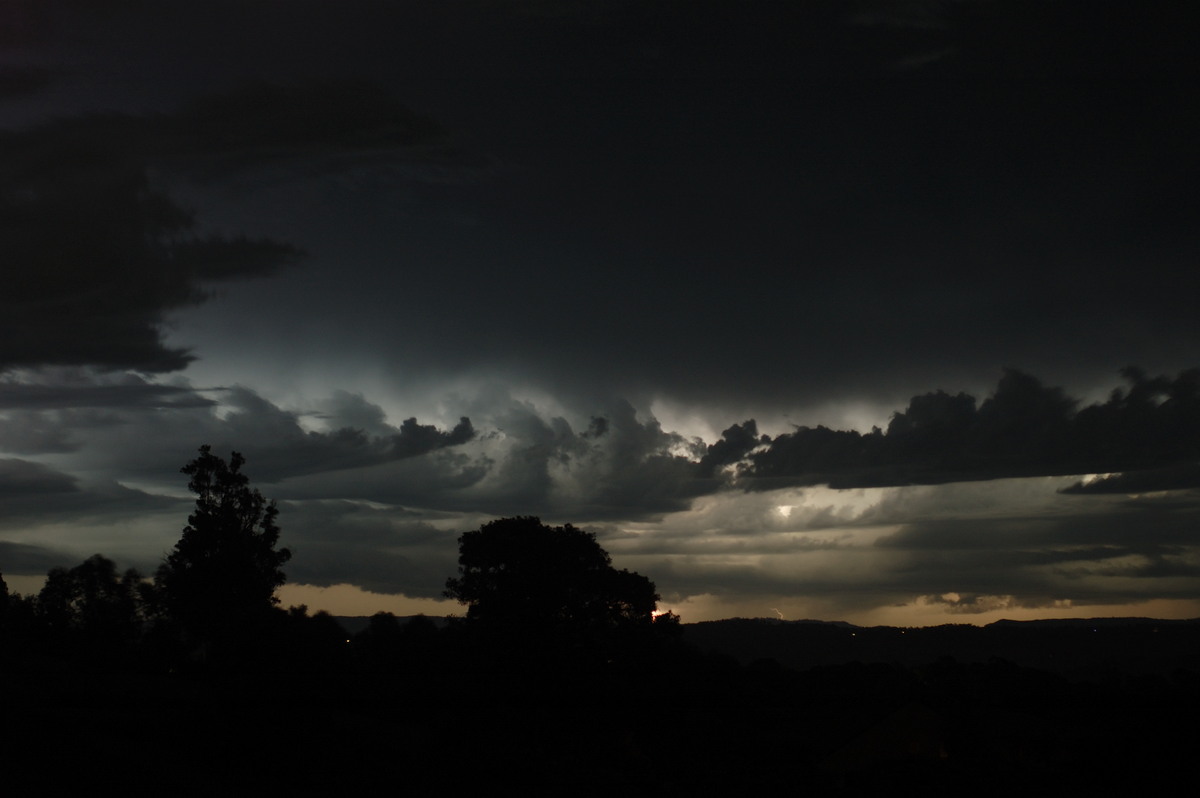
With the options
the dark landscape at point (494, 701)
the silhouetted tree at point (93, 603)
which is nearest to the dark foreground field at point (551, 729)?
the dark landscape at point (494, 701)

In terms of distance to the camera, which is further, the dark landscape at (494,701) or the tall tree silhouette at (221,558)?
the tall tree silhouette at (221,558)

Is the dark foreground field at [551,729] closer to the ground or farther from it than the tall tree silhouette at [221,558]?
closer to the ground

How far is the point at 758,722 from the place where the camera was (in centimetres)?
6069

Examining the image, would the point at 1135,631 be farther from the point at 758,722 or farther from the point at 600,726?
the point at 600,726

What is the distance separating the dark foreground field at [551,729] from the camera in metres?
24.9

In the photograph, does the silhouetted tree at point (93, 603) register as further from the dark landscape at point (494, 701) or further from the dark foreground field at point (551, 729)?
the dark foreground field at point (551, 729)

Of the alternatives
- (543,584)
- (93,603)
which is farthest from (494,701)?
(93,603)

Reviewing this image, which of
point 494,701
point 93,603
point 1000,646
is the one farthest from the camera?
point 1000,646

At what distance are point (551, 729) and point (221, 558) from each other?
2459cm

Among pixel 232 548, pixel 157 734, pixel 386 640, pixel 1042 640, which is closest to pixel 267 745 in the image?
pixel 157 734

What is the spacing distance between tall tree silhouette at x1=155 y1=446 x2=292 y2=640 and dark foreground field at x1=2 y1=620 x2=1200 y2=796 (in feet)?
15.3

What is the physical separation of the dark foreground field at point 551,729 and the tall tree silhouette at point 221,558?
4651 millimetres

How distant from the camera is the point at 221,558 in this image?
57.0m

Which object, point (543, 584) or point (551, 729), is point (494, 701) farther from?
point (543, 584)
